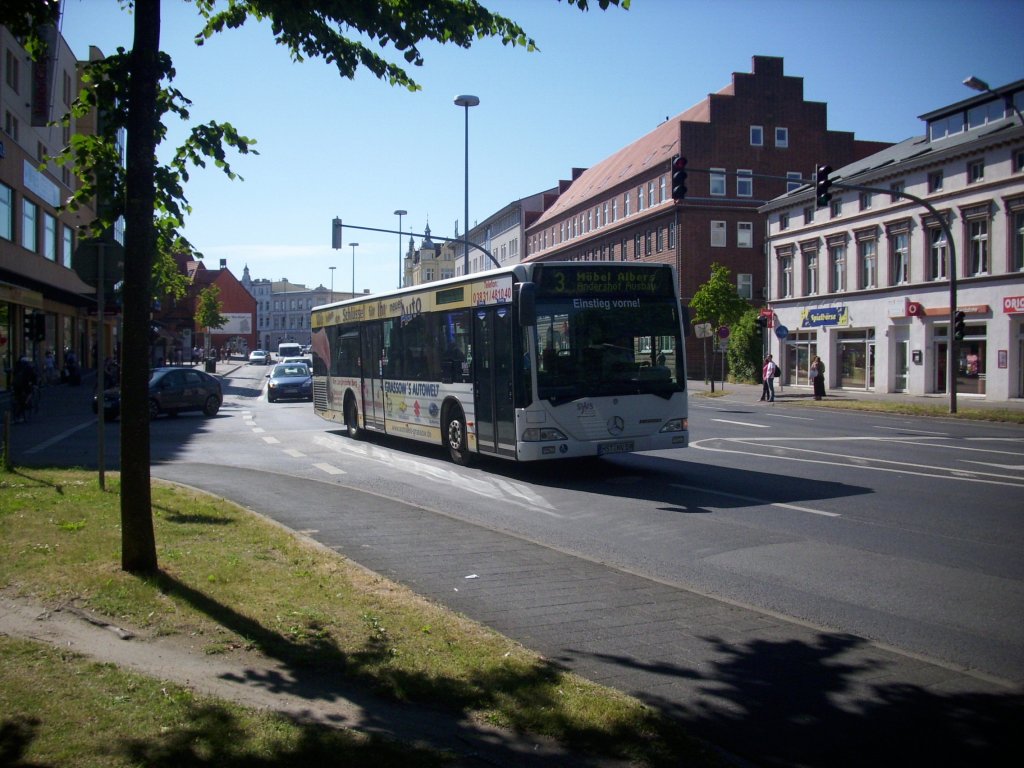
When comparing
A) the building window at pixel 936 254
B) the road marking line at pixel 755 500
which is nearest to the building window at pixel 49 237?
the road marking line at pixel 755 500

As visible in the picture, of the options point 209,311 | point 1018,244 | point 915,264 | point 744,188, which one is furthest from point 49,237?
point 209,311

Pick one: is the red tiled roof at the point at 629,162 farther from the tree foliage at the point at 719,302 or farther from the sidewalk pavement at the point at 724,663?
the sidewalk pavement at the point at 724,663

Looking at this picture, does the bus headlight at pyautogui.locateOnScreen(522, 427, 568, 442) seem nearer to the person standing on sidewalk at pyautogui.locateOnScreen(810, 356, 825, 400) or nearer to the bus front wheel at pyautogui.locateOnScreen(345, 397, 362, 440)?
the bus front wheel at pyautogui.locateOnScreen(345, 397, 362, 440)

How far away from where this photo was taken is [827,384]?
1805 inches

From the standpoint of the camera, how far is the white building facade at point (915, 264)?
34.2m

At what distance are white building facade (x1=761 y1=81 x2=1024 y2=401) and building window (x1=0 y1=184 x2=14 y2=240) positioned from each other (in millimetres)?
31435

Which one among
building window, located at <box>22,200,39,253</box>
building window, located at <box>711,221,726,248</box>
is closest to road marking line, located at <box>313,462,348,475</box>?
building window, located at <box>22,200,39,253</box>

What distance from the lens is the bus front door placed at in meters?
13.5

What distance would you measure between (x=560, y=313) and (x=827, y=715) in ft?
29.8

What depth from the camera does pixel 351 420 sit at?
846 inches

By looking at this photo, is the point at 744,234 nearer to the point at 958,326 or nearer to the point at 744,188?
the point at 744,188

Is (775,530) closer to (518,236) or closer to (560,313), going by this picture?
(560,313)

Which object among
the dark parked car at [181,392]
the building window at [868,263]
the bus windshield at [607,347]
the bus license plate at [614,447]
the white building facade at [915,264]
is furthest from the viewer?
the building window at [868,263]

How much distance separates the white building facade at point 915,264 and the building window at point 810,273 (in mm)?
97
